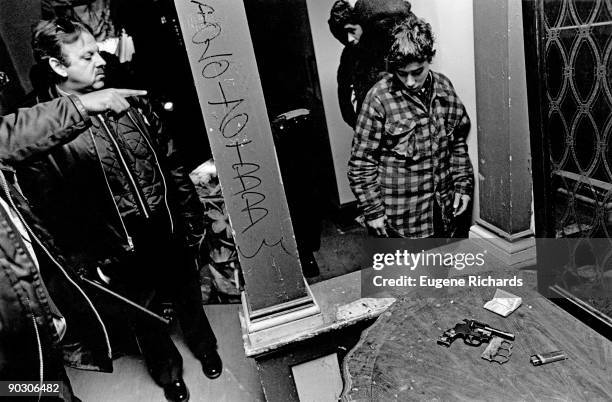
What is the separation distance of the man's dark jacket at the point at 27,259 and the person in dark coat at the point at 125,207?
332 mm

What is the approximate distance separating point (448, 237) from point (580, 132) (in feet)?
4.03

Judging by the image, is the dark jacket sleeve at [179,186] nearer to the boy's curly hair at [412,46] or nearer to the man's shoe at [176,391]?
the man's shoe at [176,391]

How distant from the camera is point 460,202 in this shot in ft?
9.48

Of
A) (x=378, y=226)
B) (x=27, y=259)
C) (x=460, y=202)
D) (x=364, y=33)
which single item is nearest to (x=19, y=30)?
(x=27, y=259)

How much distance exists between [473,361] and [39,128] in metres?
2.20

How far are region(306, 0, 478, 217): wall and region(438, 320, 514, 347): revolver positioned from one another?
55.6 inches

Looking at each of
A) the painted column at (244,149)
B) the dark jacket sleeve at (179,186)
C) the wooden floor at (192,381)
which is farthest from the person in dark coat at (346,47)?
the wooden floor at (192,381)

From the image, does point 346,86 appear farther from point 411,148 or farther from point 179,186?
point 179,186

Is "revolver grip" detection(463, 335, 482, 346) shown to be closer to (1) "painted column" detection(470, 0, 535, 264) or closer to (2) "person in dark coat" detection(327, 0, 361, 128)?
(1) "painted column" detection(470, 0, 535, 264)

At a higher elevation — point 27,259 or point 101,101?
point 101,101

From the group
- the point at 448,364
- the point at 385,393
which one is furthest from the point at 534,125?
the point at 385,393

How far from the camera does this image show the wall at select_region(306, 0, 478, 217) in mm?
2578

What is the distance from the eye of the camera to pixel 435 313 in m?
1.93

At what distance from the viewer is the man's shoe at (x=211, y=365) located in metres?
3.08
